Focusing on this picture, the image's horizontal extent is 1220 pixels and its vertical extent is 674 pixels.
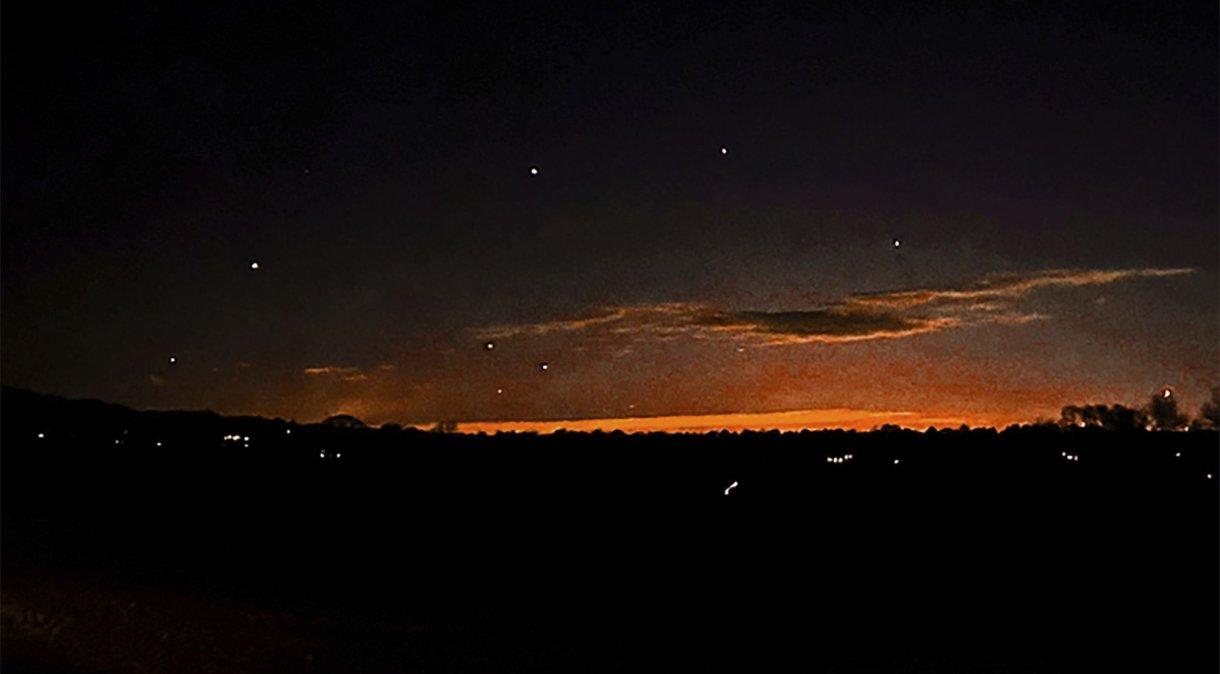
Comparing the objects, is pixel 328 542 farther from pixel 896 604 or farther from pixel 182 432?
pixel 182 432

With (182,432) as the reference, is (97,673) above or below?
below

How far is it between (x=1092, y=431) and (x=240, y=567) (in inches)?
478

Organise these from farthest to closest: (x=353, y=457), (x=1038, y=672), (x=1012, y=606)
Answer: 1. (x=353, y=457)
2. (x=1012, y=606)
3. (x=1038, y=672)

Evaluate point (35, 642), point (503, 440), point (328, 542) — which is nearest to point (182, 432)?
point (503, 440)

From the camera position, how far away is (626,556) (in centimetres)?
1530

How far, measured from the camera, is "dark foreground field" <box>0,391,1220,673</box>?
1033 centimetres

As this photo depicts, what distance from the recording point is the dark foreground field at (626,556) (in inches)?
407

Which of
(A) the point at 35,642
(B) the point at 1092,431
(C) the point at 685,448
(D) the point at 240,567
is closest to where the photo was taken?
(A) the point at 35,642

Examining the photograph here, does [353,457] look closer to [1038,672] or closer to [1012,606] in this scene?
[1012,606]

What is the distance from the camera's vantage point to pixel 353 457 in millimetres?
22531

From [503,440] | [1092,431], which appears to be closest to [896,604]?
[1092,431]

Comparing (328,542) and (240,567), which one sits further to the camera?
(328,542)

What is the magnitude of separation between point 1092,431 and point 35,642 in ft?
47.9

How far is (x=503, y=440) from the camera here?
22.8 metres
